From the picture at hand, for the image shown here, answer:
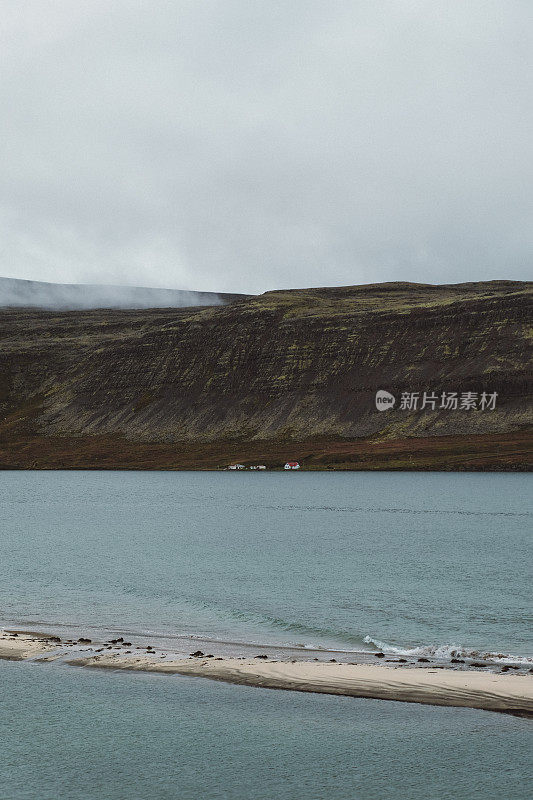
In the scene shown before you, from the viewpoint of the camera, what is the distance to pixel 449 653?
91.9 ft

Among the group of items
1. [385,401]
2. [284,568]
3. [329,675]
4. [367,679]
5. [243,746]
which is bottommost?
[243,746]

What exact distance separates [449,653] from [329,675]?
5469 millimetres

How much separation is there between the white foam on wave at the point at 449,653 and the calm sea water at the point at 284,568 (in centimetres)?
35

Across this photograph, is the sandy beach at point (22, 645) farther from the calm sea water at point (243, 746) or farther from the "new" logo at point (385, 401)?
the "new" logo at point (385, 401)

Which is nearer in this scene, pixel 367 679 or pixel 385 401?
pixel 367 679

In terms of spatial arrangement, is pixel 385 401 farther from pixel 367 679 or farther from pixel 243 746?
pixel 243 746

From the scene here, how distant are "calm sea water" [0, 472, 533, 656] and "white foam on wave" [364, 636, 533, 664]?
35cm

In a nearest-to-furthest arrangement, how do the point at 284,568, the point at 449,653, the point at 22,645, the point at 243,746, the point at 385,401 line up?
the point at 243,746 < the point at 449,653 < the point at 22,645 < the point at 284,568 < the point at 385,401

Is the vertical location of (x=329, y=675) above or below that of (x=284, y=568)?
above

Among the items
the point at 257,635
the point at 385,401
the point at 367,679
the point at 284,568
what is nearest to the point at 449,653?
the point at 367,679

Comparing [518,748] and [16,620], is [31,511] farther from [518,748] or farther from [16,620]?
[518,748]

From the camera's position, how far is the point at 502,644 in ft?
97.4

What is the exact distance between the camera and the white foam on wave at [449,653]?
27.0 metres

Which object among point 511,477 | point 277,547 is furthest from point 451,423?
point 277,547
